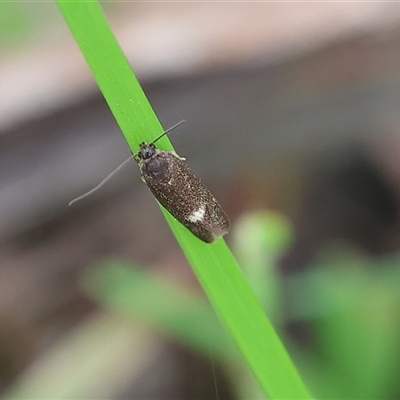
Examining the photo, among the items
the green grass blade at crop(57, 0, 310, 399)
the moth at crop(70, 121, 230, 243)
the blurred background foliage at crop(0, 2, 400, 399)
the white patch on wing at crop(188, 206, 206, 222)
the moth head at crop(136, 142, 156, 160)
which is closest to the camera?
the green grass blade at crop(57, 0, 310, 399)

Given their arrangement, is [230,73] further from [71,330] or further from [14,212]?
[71,330]

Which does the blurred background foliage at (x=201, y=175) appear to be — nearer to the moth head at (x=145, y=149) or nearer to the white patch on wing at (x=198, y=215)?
the white patch on wing at (x=198, y=215)

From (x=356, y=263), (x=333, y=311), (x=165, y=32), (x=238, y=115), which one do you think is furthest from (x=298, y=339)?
(x=165, y=32)

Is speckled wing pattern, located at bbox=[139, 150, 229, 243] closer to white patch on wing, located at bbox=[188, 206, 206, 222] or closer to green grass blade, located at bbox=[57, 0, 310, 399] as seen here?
white patch on wing, located at bbox=[188, 206, 206, 222]

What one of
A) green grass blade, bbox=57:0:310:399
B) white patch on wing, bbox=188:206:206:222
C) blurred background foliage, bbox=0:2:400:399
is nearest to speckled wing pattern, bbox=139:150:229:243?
white patch on wing, bbox=188:206:206:222

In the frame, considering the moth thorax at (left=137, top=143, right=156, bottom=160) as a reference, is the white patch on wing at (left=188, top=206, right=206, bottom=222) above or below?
below
